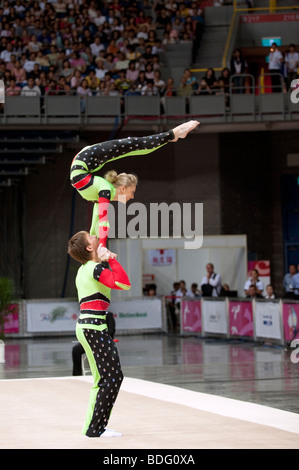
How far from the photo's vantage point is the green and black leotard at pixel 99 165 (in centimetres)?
738

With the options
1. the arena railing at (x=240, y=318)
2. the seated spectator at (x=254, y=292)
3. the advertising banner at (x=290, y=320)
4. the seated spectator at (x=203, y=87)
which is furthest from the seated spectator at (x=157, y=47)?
the advertising banner at (x=290, y=320)

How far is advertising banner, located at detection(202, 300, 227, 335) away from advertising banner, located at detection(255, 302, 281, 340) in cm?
161

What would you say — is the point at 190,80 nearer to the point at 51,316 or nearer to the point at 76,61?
the point at 76,61

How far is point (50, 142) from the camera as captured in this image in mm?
24156

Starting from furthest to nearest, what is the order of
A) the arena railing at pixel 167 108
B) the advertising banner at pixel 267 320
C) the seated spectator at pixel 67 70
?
the seated spectator at pixel 67 70 < the arena railing at pixel 167 108 < the advertising banner at pixel 267 320

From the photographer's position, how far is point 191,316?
22.7 meters

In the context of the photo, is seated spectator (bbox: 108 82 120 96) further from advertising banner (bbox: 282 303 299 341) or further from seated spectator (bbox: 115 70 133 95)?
advertising banner (bbox: 282 303 299 341)

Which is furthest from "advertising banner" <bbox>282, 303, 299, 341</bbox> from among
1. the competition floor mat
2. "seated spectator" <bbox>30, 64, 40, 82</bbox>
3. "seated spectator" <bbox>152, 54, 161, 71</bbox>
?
"seated spectator" <bbox>30, 64, 40, 82</bbox>

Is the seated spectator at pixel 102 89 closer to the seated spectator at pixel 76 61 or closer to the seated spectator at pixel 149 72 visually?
the seated spectator at pixel 76 61

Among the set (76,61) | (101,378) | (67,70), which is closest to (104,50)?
(76,61)

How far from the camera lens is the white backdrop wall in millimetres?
25547

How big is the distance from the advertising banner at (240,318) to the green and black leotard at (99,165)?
40.7ft

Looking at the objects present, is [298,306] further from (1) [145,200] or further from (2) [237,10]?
(2) [237,10]

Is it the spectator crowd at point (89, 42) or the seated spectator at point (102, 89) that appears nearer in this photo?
the seated spectator at point (102, 89)
